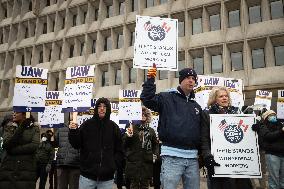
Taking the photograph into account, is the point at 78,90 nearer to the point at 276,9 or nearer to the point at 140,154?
the point at 140,154

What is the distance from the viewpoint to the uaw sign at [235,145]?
387 centimetres

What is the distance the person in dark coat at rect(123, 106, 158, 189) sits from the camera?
6.46 meters

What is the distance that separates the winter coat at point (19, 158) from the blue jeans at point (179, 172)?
2.42m

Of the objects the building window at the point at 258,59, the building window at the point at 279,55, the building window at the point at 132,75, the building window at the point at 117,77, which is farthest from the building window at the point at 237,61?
the building window at the point at 117,77

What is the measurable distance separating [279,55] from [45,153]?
52.8 ft

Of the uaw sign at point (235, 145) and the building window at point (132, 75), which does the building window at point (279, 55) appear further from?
the uaw sign at point (235, 145)

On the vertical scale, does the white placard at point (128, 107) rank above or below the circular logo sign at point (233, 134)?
above

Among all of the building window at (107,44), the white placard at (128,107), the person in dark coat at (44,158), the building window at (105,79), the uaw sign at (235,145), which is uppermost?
the building window at (107,44)

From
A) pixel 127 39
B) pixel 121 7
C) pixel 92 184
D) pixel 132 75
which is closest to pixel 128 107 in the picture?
pixel 92 184

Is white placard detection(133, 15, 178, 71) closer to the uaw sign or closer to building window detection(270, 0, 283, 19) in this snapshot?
the uaw sign

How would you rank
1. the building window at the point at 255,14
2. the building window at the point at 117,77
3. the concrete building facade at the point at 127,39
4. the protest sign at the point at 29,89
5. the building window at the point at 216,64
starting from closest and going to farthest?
the protest sign at the point at 29,89
the concrete building facade at the point at 127,39
the building window at the point at 255,14
the building window at the point at 216,64
the building window at the point at 117,77

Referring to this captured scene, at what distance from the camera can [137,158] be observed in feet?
21.8

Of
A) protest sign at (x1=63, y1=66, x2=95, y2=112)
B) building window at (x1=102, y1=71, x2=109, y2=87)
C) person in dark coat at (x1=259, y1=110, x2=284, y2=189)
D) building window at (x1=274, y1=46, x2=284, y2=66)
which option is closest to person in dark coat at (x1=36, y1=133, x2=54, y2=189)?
protest sign at (x1=63, y1=66, x2=95, y2=112)

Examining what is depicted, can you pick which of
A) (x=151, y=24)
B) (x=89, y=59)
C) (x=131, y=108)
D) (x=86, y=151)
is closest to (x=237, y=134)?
(x=86, y=151)
